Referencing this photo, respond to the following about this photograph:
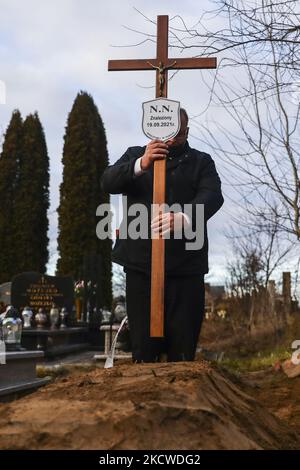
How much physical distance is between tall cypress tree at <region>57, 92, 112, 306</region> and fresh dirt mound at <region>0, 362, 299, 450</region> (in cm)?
1943

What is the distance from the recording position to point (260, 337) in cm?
1291

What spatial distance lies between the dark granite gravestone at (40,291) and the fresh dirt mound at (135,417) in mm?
8817

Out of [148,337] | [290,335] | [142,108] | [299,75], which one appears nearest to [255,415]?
[148,337]

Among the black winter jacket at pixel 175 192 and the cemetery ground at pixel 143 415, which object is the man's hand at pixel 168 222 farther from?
the cemetery ground at pixel 143 415

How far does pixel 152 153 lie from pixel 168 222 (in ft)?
1.09

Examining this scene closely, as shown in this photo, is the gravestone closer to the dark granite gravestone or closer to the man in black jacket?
→ the dark granite gravestone

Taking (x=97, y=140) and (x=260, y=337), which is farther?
(x=97, y=140)

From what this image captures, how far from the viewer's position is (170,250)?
2980 millimetres

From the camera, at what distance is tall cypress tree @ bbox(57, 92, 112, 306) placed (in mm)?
21688

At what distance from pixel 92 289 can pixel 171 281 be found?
35.1 feet

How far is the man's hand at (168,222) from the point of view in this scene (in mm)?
2867

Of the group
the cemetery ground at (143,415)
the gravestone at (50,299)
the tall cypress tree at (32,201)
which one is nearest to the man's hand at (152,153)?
the cemetery ground at (143,415)

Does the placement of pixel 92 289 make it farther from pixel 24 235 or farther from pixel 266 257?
pixel 24 235

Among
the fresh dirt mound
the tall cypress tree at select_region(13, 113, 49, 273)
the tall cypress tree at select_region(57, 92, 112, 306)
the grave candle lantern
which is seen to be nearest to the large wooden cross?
the fresh dirt mound
